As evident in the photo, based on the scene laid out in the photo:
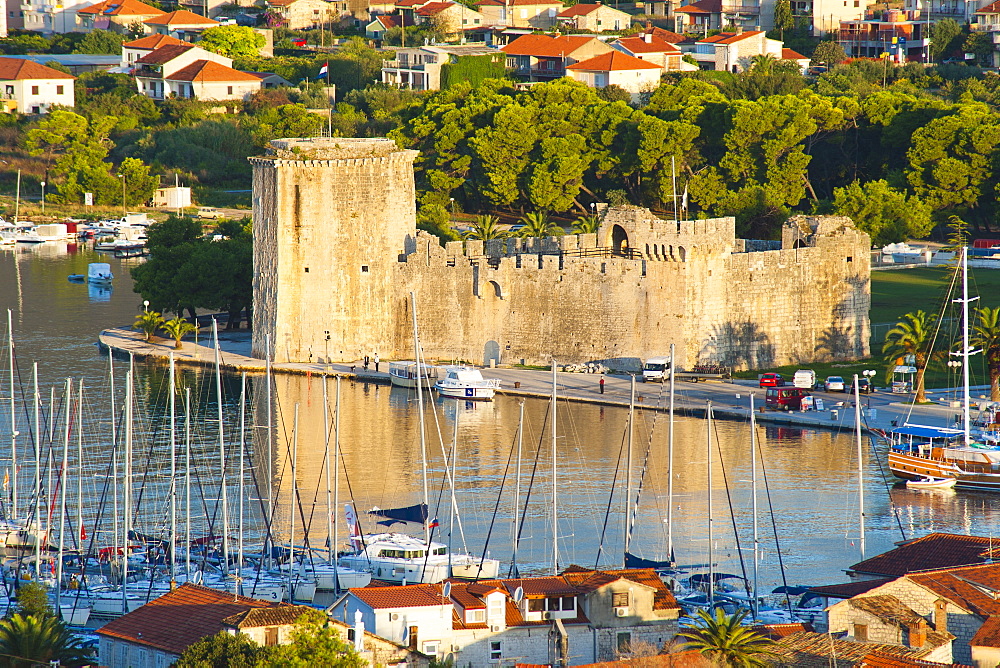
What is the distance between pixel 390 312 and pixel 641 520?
62.4 feet

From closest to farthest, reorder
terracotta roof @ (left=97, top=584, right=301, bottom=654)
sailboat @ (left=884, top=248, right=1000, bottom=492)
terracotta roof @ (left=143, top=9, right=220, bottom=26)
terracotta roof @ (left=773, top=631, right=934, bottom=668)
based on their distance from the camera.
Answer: terracotta roof @ (left=773, top=631, right=934, bottom=668)
terracotta roof @ (left=97, top=584, right=301, bottom=654)
sailboat @ (left=884, top=248, right=1000, bottom=492)
terracotta roof @ (left=143, top=9, right=220, bottom=26)

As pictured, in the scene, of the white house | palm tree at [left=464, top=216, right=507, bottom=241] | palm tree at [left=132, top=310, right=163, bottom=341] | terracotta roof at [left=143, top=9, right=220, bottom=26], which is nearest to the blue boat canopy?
palm tree at [left=132, top=310, right=163, bottom=341]

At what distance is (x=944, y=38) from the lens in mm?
128250

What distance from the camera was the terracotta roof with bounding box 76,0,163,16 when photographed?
16125 cm

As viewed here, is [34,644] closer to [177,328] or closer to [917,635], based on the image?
[917,635]

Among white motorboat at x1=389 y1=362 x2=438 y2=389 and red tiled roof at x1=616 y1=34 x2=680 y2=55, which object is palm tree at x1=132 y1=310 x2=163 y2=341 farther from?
red tiled roof at x1=616 y1=34 x2=680 y2=55

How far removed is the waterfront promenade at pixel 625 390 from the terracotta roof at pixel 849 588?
50.9 ft

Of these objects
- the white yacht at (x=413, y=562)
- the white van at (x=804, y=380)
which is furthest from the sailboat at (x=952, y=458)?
the white yacht at (x=413, y=562)

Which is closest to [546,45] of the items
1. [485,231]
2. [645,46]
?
[645,46]

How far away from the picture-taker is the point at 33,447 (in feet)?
162

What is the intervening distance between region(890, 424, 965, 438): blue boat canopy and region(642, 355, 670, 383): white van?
400 inches

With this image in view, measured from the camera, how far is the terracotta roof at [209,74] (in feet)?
404

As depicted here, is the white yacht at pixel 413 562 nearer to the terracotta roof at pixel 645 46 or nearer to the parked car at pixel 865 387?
the parked car at pixel 865 387

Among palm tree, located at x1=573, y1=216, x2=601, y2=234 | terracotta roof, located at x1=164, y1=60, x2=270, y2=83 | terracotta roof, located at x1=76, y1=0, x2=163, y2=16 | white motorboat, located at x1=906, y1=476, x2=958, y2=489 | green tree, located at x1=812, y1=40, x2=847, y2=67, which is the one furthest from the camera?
terracotta roof, located at x1=76, y1=0, x2=163, y2=16
